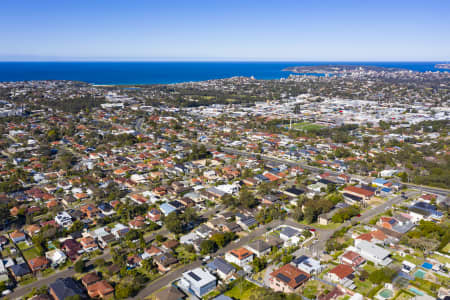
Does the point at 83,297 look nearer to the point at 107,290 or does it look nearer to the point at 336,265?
the point at 107,290

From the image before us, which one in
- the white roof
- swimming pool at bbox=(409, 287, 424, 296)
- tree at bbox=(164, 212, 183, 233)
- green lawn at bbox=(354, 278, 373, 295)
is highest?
tree at bbox=(164, 212, 183, 233)

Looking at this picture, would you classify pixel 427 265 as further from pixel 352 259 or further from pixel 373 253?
pixel 352 259

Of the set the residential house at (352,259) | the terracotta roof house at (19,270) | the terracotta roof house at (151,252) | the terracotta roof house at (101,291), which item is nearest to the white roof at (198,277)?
the terracotta roof house at (151,252)

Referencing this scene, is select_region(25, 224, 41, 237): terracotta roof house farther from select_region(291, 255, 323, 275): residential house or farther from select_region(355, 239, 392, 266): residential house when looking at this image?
select_region(355, 239, 392, 266): residential house

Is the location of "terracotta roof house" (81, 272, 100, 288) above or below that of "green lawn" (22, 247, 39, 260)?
above

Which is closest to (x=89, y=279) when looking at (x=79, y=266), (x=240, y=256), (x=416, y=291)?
(x=79, y=266)

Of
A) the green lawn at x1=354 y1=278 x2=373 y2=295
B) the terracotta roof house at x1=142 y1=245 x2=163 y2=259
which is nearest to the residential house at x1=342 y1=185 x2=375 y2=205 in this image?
the green lawn at x1=354 y1=278 x2=373 y2=295

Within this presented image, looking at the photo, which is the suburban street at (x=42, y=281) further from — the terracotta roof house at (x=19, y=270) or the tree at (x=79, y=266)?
A: the terracotta roof house at (x=19, y=270)

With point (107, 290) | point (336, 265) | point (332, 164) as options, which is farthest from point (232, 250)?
point (332, 164)
